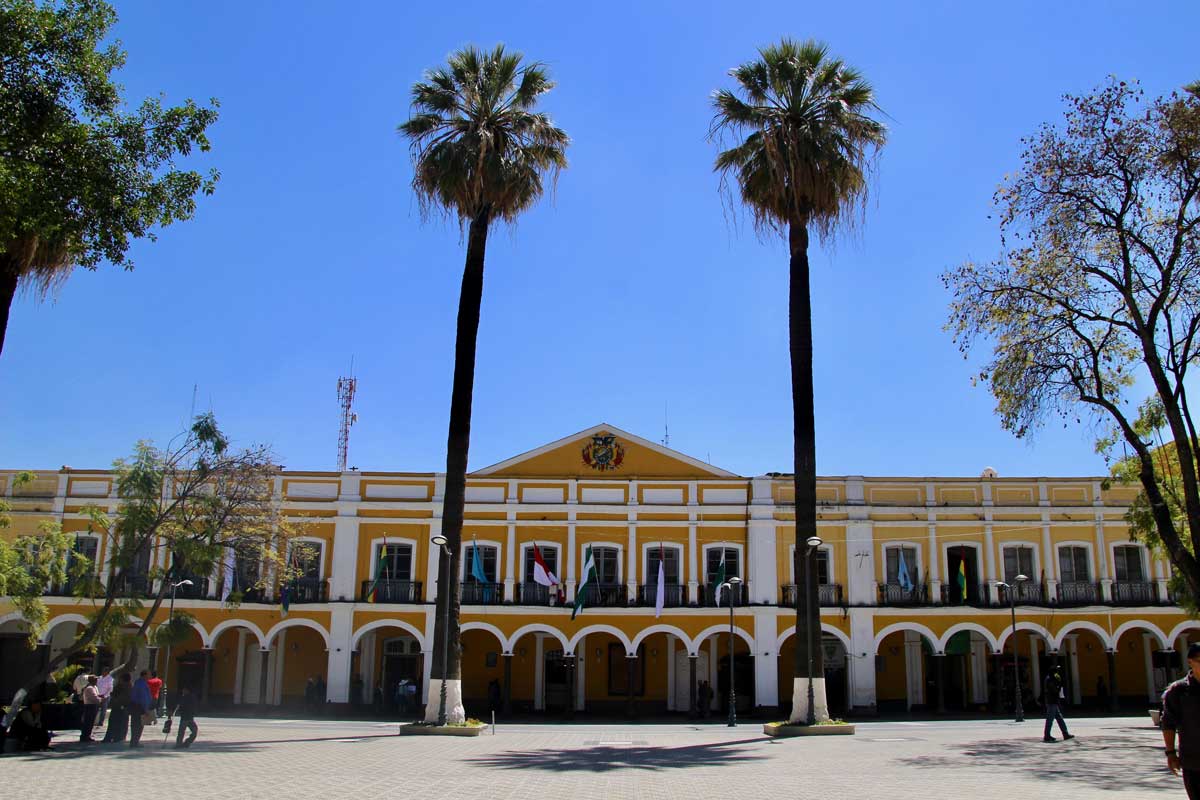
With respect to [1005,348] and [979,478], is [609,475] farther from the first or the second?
[1005,348]

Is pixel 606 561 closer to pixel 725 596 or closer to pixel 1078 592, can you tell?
pixel 725 596

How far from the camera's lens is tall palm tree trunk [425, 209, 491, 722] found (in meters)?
22.7

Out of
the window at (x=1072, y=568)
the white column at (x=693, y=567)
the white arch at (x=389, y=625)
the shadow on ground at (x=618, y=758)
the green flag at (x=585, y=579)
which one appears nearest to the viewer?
the shadow on ground at (x=618, y=758)

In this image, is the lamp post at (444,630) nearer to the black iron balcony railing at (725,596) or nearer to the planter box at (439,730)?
the planter box at (439,730)

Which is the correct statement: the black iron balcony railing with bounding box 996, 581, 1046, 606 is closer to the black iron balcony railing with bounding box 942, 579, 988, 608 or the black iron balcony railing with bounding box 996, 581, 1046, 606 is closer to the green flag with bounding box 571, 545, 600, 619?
the black iron balcony railing with bounding box 942, 579, 988, 608

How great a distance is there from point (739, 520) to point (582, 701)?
7904mm

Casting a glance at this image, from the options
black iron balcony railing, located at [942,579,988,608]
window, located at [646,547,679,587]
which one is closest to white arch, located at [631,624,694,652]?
window, located at [646,547,679,587]

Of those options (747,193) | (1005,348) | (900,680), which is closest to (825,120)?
(747,193)

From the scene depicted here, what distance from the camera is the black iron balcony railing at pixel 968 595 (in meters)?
33.8

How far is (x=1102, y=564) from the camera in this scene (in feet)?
113

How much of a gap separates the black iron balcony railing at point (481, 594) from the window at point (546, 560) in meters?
1.06

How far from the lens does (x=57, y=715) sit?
19.8 meters

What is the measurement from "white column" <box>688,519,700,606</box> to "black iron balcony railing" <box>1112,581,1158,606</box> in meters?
13.3

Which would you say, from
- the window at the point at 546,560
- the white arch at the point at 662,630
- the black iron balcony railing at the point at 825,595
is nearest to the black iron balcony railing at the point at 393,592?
the window at the point at 546,560
